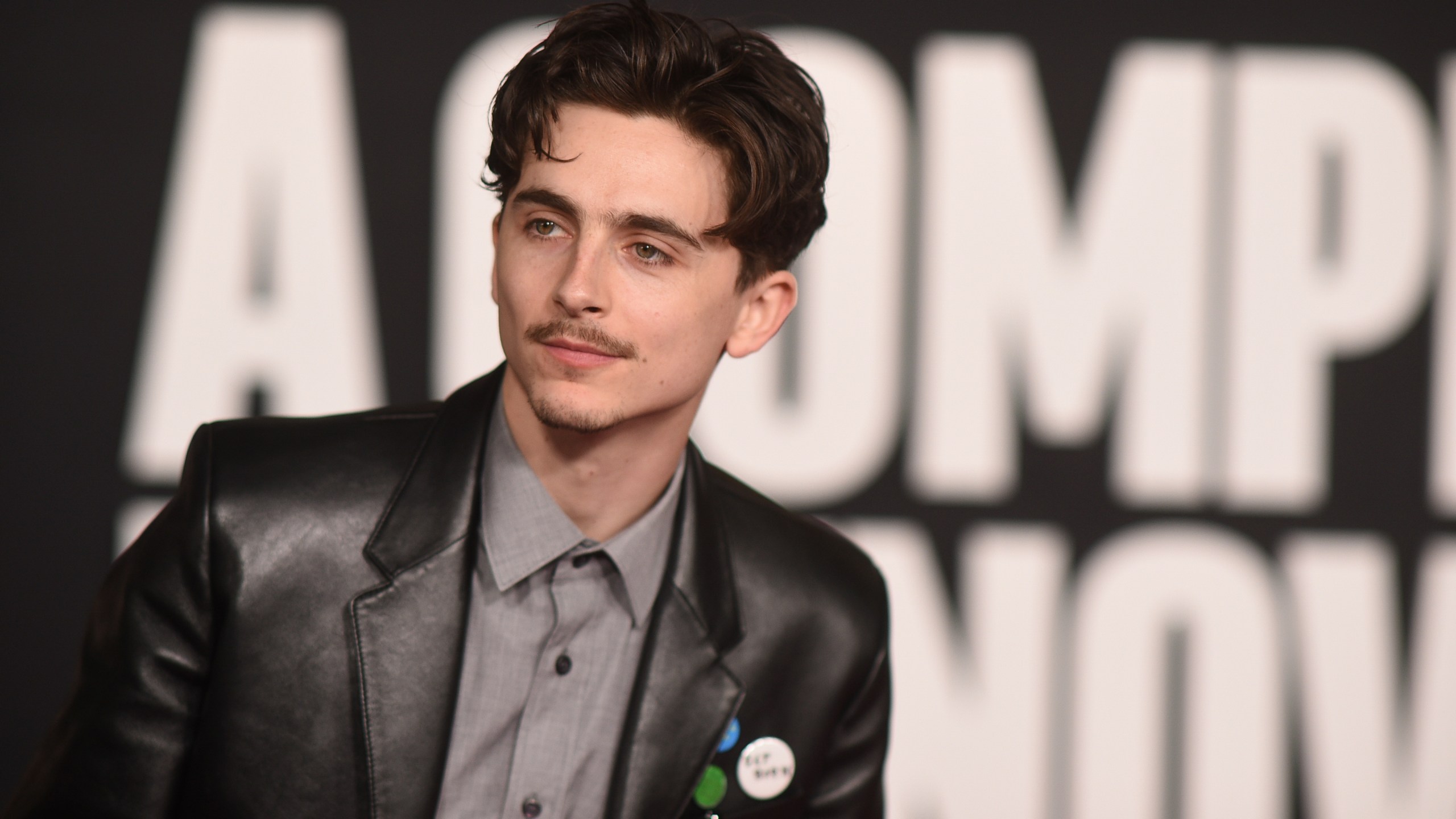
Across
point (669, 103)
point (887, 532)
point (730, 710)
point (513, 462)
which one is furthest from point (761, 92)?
point (887, 532)

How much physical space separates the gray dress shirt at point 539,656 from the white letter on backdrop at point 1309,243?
183cm

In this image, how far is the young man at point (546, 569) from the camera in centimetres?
129

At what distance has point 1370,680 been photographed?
8.90ft

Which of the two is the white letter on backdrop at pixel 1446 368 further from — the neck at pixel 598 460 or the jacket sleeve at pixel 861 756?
the neck at pixel 598 460

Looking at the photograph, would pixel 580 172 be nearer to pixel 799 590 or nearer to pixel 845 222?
pixel 799 590

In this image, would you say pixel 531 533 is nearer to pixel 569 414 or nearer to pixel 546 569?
pixel 546 569

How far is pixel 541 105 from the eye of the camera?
141 centimetres

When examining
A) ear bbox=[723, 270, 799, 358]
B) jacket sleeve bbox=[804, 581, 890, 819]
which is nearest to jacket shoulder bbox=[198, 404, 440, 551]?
ear bbox=[723, 270, 799, 358]

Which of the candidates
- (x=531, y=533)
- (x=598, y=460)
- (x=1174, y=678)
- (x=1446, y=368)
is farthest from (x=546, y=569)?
(x=1446, y=368)

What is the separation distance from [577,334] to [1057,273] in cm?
170

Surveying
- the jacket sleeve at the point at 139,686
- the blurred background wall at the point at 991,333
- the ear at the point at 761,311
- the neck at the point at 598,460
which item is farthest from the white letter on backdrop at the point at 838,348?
the jacket sleeve at the point at 139,686

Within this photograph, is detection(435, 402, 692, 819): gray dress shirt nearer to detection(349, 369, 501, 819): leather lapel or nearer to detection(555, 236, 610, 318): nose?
detection(349, 369, 501, 819): leather lapel

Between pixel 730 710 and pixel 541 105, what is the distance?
2.61 feet

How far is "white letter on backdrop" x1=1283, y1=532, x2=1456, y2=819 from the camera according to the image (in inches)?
106
